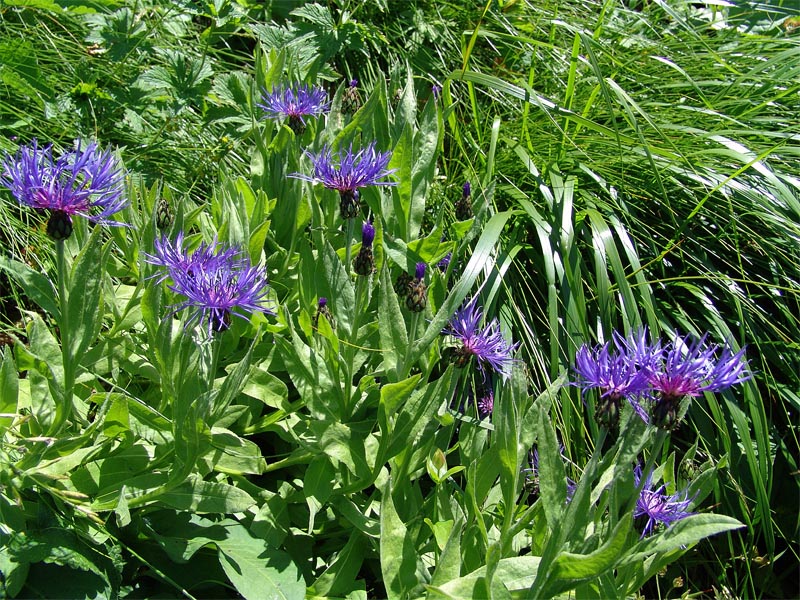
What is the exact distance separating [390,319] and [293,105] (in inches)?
33.8

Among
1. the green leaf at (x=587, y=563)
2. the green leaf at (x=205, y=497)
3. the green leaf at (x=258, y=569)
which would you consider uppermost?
the green leaf at (x=587, y=563)

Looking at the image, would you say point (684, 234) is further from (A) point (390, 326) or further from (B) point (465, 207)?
(A) point (390, 326)

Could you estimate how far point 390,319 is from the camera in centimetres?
185

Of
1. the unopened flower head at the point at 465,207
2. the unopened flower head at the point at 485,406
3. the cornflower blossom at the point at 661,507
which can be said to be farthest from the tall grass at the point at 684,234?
the cornflower blossom at the point at 661,507

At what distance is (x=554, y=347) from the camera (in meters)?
2.45

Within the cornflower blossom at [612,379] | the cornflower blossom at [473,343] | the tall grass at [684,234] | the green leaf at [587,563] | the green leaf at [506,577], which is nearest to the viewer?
Result: the green leaf at [587,563]

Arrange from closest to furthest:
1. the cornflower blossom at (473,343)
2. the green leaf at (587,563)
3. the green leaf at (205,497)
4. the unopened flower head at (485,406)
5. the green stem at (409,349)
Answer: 1. the green leaf at (587,563)
2. the green leaf at (205,497)
3. the green stem at (409,349)
4. the cornflower blossom at (473,343)
5. the unopened flower head at (485,406)

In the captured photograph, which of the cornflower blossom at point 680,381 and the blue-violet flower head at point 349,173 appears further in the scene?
the blue-violet flower head at point 349,173

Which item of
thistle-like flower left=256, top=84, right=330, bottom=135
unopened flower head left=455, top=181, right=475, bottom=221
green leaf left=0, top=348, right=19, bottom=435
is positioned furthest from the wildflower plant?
thistle-like flower left=256, top=84, right=330, bottom=135

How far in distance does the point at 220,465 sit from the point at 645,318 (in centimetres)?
156

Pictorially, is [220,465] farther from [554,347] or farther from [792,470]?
[792,470]

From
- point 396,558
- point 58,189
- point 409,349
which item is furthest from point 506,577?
point 58,189

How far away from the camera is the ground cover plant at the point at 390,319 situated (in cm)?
163

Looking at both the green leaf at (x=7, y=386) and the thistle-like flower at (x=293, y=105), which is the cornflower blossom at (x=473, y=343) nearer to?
the thistle-like flower at (x=293, y=105)
